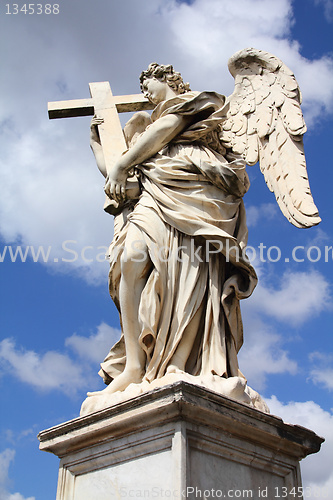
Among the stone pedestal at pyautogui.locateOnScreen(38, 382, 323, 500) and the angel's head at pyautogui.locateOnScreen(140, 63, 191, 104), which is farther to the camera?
the angel's head at pyautogui.locateOnScreen(140, 63, 191, 104)

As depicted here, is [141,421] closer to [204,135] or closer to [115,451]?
[115,451]

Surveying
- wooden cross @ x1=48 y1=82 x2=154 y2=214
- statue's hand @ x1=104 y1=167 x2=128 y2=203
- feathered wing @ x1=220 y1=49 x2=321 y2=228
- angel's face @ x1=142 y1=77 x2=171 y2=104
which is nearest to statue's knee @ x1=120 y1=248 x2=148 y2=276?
statue's hand @ x1=104 y1=167 x2=128 y2=203

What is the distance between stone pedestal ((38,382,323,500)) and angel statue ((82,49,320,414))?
0.27 meters

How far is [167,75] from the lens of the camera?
5844mm

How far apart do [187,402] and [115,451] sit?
2.42 ft

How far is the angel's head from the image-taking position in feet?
19.1

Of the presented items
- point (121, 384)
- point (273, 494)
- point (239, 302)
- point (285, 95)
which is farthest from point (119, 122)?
point (273, 494)

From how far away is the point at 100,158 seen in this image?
6074 millimetres

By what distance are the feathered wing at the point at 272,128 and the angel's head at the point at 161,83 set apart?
62cm

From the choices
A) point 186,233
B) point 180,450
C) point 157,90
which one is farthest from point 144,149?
point 180,450

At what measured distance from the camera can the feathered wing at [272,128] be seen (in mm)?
5344

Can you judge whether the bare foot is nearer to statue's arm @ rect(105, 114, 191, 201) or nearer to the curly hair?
statue's arm @ rect(105, 114, 191, 201)

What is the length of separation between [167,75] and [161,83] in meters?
0.10

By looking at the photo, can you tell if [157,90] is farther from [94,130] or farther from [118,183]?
[118,183]
